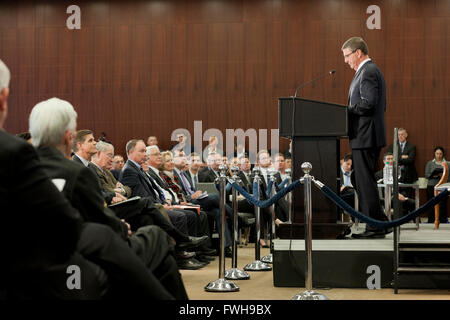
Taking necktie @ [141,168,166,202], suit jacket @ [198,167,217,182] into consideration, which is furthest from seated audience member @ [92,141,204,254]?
suit jacket @ [198,167,217,182]

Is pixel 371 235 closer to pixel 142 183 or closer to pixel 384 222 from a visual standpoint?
pixel 384 222

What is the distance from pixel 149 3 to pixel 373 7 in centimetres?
493

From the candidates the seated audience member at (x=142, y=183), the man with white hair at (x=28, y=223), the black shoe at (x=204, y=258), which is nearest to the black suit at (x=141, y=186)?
the seated audience member at (x=142, y=183)

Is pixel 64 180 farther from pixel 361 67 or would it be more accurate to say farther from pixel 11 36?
pixel 11 36

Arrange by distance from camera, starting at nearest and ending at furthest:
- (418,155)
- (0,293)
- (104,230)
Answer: (0,293) → (104,230) → (418,155)

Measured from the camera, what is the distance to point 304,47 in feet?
42.9

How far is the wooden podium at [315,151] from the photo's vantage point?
555 centimetres

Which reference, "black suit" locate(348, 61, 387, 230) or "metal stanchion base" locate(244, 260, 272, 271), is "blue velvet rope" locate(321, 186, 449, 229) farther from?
"metal stanchion base" locate(244, 260, 272, 271)

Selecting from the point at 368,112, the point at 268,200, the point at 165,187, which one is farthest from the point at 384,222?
the point at 165,187

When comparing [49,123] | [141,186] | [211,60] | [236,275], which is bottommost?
[236,275]

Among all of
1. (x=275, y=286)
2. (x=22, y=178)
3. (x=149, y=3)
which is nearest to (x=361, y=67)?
(x=275, y=286)

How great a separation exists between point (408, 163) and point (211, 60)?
4.78 meters

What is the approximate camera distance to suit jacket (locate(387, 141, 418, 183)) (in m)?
12.1

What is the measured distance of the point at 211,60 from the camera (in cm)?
1330
